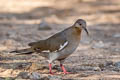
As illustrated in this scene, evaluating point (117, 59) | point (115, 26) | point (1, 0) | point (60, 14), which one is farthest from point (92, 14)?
point (117, 59)

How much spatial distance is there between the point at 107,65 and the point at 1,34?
230 inches

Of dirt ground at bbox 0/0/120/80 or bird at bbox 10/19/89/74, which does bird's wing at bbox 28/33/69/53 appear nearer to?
bird at bbox 10/19/89/74

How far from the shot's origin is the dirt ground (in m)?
8.09

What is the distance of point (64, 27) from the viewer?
15.8 m

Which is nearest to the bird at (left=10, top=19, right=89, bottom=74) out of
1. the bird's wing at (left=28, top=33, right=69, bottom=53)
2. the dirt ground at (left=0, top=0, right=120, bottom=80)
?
the bird's wing at (left=28, top=33, right=69, bottom=53)

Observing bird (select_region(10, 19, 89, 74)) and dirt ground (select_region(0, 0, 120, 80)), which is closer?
bird (select_region(10, 19, 89, 74))

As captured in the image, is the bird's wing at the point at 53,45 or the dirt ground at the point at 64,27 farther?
the dirt ground at the point at 64,27

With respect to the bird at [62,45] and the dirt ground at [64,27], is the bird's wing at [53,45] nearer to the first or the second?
the bird at [62,45]

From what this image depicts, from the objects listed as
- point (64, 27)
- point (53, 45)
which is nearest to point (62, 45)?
point (53, 45)

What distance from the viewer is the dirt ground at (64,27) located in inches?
319

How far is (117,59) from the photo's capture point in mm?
9602

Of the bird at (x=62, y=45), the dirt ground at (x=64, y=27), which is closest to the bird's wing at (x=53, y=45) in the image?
the bird at (x=62, y=45)

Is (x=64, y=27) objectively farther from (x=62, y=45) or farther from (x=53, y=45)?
(x=62, y=45)

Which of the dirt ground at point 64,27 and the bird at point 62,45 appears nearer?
the bird at point 62,45
